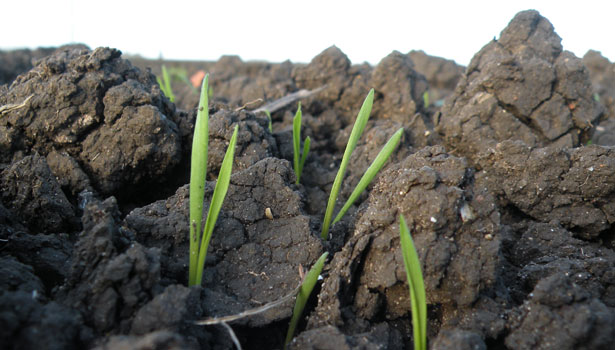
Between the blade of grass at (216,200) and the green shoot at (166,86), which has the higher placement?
the green shoot at (166,86)

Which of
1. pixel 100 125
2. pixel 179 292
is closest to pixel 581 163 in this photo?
pixel 179 292

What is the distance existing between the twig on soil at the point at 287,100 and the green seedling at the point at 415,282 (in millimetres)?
1925

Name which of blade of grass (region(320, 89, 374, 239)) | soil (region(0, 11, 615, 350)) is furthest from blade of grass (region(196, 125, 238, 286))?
blade of grass (region(320, 89, 374, 239))

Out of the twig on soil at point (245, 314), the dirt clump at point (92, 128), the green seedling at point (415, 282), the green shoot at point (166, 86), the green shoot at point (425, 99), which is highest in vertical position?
the green shoot at point (425, 99)

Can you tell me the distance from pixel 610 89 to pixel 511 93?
3067mm

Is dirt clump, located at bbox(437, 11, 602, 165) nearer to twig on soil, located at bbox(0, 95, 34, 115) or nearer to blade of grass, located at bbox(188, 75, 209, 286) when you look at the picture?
blade of grass, located at bbox(188, 75, 209, 286)

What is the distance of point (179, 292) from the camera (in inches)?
41.1

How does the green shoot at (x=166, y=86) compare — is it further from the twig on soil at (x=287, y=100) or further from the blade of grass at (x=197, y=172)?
the blade of grass at (x=197, y=172)

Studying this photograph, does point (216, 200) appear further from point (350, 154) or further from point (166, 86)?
point (166, 86)

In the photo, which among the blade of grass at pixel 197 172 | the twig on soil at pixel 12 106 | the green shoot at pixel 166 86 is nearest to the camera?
the blade of grass at pixel 197 172

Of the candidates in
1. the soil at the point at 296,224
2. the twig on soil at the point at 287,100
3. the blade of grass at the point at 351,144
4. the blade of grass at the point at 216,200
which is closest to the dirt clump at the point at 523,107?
the soil at the point at 296,224

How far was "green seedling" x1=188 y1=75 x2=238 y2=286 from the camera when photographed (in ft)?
3.83

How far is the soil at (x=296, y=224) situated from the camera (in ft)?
3.43

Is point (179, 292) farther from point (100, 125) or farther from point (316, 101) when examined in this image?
point (316, 101)
